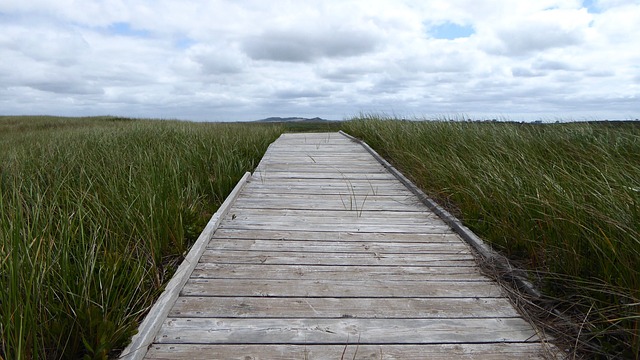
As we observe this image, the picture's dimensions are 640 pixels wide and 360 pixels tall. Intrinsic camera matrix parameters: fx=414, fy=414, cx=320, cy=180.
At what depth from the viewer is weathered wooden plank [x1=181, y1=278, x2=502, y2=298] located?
235 centimetres

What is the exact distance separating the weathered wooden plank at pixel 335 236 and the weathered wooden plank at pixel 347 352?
1.43m

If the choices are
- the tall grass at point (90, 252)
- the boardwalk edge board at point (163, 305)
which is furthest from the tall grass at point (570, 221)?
the tall grass at point (90, 252)

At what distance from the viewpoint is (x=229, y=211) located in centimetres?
401

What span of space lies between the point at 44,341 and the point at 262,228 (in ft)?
6.31

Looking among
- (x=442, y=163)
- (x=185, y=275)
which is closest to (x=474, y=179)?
(x=442, y=163)

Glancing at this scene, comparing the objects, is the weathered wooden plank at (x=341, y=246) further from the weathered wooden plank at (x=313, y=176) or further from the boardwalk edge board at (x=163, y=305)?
the weathered wooden plank at (x=313, y=176)

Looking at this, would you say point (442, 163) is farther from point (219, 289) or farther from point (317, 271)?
point (219, 289)

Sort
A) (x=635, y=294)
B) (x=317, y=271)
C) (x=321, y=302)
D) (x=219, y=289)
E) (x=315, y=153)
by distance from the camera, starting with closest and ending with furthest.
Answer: (x=635, y=294), (x=321, y=302), (x=219, y=289), (x=317, y=271), (x=315, y=153)

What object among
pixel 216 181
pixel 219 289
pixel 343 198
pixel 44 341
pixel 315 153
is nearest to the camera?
pixel 44 341

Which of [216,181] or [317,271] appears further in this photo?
[216,181]

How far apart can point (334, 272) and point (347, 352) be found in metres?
0.86

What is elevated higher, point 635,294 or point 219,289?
point 635,294

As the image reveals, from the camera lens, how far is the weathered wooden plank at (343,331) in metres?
1.90

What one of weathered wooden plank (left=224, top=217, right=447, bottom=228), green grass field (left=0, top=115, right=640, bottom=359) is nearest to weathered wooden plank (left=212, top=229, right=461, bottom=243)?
weathered wooden plank (left=224, top=217, right=447, bottom=228)
